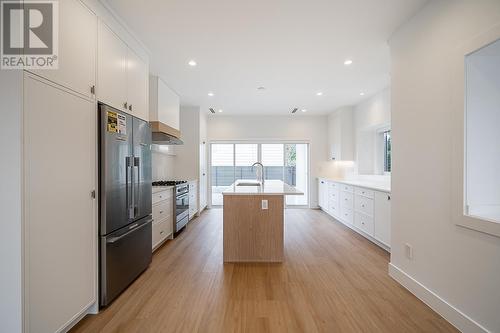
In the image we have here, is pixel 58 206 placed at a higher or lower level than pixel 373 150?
lower

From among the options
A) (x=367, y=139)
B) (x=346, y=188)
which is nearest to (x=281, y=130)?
(x=367, y=139)

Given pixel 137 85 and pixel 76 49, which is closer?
pixel 76 49

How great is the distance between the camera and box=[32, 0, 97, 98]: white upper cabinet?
158 cm

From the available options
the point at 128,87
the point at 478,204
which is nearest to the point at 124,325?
the point at 128,87

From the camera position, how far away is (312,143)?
6.53m

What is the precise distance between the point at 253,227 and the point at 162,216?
1.52 metres

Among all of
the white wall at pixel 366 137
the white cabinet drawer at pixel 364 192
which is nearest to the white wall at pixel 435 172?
the white cabinet drawer at pixel 364 192

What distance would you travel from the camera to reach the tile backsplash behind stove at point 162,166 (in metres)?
4.45

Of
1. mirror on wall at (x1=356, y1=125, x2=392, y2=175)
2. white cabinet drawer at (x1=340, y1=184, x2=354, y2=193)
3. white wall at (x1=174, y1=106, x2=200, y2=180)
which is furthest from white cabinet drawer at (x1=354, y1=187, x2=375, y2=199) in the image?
white wall at (x1=174, y1=106, x2=200, y2=180)

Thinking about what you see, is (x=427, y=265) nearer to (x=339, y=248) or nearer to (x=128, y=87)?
(x=339, y=248)

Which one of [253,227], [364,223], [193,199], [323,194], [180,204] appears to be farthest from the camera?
[323,194]

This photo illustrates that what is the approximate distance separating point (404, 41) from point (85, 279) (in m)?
3.77

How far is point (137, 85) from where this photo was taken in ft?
8.55

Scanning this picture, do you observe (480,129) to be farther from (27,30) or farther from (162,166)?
(162,166)
